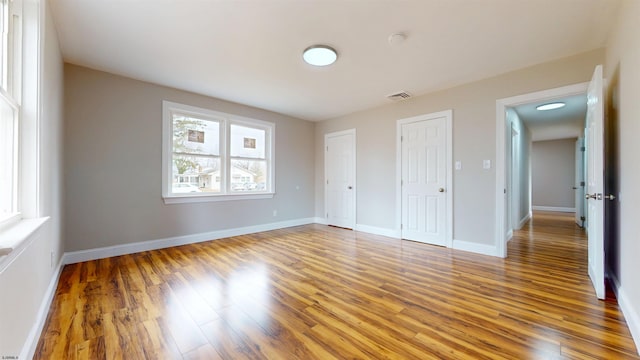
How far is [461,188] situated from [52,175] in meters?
4.77

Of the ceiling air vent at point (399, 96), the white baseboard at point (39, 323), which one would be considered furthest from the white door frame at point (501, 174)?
the white baseboard at point (39, 323)

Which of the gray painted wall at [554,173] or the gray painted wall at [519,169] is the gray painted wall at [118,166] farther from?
the gray painted wall at [554,173]

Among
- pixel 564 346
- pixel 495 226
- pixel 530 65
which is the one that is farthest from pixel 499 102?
pixel 564 346

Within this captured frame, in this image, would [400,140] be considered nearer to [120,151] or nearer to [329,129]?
[329,129]

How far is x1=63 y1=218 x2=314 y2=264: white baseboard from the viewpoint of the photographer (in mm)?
3214

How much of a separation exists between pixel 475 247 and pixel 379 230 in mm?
1634

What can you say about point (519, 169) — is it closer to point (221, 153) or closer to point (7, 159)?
point (221, 153)

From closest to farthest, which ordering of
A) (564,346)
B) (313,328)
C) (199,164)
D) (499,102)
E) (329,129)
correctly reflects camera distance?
(564,346)
(313,328)
(499,102)
(199,164)
(329,129)

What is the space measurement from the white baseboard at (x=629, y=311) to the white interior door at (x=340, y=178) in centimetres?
361

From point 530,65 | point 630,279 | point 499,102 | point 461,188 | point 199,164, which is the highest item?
point 530,65

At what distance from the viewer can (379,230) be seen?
16.0 ft

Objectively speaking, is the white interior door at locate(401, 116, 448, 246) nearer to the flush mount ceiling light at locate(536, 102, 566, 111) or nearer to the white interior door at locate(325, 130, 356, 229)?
the white interior door at locate(325, 130, 356, 229)

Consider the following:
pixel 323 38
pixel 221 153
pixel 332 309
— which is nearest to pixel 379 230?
pixel 332 309

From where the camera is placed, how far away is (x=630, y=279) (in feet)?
6.10
